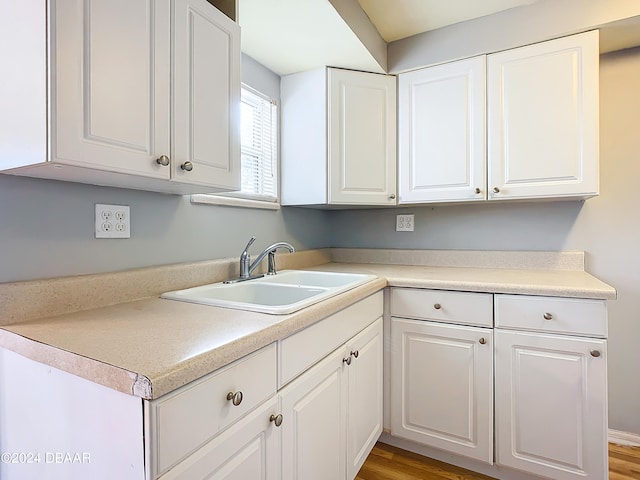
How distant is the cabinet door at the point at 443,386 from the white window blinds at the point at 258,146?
987 mm

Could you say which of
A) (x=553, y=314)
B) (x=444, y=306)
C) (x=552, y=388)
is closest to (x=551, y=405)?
(x=552, y=388)

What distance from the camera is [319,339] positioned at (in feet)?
3.64

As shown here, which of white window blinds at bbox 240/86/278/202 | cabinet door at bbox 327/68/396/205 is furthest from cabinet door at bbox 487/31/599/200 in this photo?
white window blinds at bbox 240/86/278/202

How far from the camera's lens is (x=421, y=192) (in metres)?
1.97

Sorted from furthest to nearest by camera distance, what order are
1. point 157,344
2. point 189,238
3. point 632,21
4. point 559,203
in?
point 559,203 → point 632,21 → point 189,238 → point 157,344

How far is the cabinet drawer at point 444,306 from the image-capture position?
1.54 m

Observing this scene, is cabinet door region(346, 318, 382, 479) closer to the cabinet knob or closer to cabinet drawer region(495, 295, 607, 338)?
cabinet drawer region(495, 295, 607, 338)

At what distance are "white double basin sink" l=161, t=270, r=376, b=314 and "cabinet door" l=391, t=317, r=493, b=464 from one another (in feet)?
1.35

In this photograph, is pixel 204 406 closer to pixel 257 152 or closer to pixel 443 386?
pixel 443 386

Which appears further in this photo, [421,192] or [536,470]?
[421,192]

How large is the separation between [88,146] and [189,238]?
0.68m

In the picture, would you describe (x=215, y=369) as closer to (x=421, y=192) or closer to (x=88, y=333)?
(x=88, y=333)

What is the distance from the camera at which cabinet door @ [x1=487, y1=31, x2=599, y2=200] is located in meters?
1.61

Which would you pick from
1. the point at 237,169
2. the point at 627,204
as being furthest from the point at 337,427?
the point at 627,204
